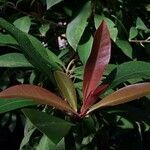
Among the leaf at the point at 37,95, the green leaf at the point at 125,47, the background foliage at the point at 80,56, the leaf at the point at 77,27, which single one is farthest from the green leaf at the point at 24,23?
the leaf at the point at 37,95

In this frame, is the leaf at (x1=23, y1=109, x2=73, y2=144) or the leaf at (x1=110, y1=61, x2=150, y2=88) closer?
the leaf at (x1=23, y1=109, x2=73, y2=144)

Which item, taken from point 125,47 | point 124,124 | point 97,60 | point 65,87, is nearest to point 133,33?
point 125,47

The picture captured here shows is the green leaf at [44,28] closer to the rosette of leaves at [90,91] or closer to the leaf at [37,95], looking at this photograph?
the rosette of leaves at [90,91]

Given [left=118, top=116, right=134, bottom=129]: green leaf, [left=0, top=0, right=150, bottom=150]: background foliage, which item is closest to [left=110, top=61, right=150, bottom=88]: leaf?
[left=0, top=0, right=150, bottom=150]: background foliage

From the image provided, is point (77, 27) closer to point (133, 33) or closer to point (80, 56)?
point (80, 56)

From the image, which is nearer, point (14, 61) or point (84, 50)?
point (14, 61)

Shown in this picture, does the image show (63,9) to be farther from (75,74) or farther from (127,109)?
(127,109)

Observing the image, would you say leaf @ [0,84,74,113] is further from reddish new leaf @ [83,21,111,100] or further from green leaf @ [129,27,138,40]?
green leaf @ [129,27,138,40]
